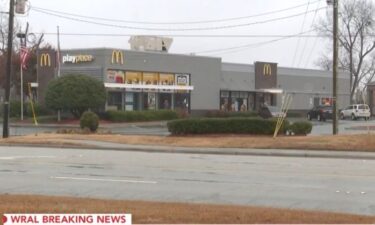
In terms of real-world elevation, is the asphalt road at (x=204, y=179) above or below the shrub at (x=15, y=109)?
below

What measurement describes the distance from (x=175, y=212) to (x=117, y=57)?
148 ft

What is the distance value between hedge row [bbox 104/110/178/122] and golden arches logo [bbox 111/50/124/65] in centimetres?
476

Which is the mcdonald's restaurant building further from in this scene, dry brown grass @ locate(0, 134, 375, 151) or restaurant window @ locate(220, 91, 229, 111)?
dry brown grass @ locate(0, 134, 375, 151)

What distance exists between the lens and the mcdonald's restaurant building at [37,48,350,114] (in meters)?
53.8

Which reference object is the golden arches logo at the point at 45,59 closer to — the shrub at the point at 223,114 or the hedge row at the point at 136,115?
the hedge row at the point at 136,115

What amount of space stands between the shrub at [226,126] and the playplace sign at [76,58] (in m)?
23.4

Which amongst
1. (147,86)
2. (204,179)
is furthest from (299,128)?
(147,86)

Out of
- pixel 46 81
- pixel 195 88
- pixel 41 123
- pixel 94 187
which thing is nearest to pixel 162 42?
pixel 195 88

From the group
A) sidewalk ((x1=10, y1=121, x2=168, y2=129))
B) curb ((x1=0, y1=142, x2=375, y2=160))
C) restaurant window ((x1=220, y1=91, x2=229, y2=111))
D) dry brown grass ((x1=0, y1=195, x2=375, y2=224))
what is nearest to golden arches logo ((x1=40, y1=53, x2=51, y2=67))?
sidewalk ((x1=10, y1=121, x2=168, y2=129))

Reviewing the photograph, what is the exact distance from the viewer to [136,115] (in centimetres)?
5162

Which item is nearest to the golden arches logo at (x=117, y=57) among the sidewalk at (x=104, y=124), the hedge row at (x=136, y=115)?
the hedge row at (x=136, y=115)

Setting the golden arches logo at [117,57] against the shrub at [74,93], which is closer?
the shrub at [74,93]

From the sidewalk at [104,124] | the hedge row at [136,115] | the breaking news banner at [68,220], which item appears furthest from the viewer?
the hedge row at [136,115]

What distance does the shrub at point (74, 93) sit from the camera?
162 feet
